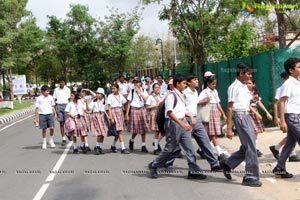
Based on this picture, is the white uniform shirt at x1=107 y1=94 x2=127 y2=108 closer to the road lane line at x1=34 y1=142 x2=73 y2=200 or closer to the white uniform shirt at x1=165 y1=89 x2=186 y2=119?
the road lane line at x1=34 y1=142 x2=73 y2=200

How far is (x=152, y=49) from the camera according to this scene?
55.3 m

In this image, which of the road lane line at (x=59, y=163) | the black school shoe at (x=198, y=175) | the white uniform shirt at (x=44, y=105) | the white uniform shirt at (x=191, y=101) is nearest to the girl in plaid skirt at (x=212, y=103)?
the white uniform shirt at (x=191, y=101)

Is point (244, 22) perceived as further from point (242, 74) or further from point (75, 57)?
point (75, 57)

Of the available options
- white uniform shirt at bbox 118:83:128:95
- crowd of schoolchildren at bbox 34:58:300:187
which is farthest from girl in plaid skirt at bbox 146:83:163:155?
white uniform shirt at bbox 118:83:128:95

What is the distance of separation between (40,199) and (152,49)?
49.4 m

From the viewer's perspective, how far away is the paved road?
6.39 m

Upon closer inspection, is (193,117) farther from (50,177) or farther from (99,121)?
(99,121)

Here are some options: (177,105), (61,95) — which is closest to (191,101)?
(177,105)

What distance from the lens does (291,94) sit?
664 centimetres

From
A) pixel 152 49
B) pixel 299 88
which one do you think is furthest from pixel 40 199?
pixel 152 49

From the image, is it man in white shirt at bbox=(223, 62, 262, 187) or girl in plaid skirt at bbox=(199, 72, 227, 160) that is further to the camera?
girl in plaid skirt at bbox=(199, 72, 227, 160)

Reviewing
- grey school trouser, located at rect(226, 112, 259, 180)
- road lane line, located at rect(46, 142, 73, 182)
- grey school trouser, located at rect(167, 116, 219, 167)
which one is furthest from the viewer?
road lane line, located at rect(46, 142, 73, 182)

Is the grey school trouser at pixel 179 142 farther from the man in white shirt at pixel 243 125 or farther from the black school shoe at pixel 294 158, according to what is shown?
the black school shoe at pixel 294 158

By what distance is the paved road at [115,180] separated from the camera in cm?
639
